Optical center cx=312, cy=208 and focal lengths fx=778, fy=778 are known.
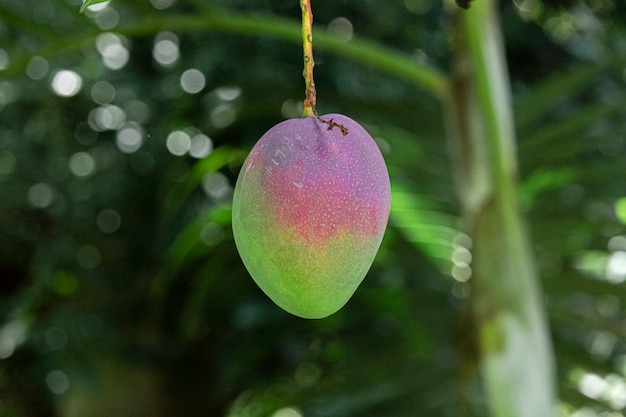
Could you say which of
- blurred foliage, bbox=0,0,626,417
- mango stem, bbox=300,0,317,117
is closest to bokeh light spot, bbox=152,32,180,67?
blurred foliage, bbox=0,0,626,417

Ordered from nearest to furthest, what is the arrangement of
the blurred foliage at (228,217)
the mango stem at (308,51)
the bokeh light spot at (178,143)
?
the mango stem at (308,51), the blurred foliage at (228,217), the bokeh light spot at (178,143)

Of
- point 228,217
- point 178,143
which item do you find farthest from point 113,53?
point 228,217

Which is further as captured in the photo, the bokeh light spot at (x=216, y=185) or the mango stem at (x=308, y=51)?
the bokeh light spot at (x=216, y=185)

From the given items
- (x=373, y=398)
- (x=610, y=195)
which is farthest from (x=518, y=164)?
(x=373, y=398)

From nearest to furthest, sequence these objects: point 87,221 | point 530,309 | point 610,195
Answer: point 530,309, point 610,195, point 87,221

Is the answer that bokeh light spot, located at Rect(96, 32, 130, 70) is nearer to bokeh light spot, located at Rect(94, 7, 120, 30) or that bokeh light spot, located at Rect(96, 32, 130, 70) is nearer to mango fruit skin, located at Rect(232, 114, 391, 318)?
bokeh light spot, located at Rect(94, 7, 120, 30)

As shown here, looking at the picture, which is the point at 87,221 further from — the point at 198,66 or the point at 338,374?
the point at 338,374

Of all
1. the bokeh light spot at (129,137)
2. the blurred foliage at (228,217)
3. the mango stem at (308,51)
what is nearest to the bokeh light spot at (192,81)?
the blurred foliage at (228,217)

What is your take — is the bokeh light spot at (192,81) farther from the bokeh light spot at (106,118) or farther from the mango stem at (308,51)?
the mango stem at (308,51)
